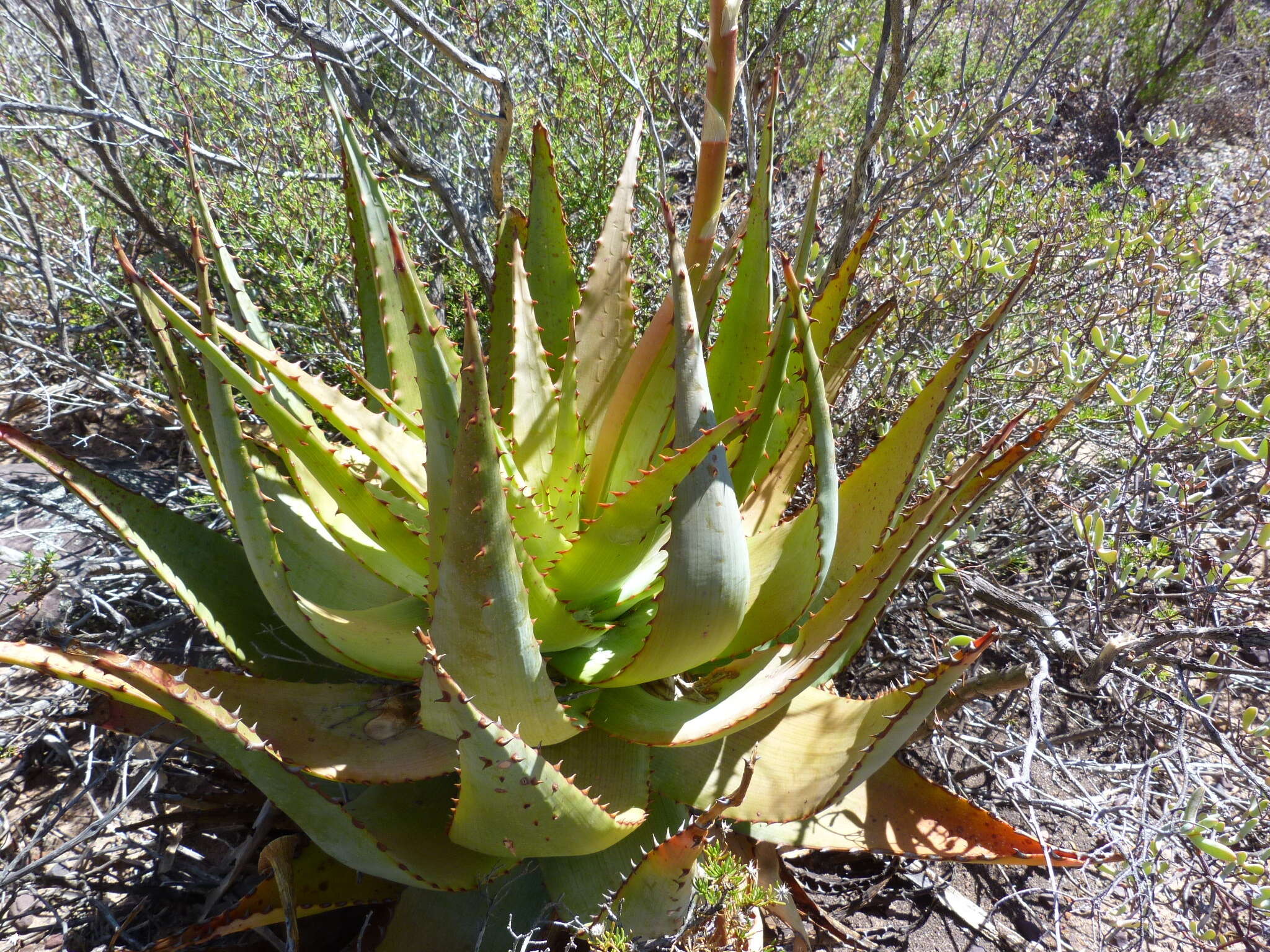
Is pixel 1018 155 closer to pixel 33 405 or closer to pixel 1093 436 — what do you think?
pixel 1093 436

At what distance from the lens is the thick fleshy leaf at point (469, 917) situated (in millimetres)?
1158

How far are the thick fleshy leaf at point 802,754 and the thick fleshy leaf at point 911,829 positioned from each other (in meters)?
0.06

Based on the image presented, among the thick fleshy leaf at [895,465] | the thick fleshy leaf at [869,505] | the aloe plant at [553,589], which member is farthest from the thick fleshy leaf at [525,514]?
the thick fleshy leaf at [895,465]

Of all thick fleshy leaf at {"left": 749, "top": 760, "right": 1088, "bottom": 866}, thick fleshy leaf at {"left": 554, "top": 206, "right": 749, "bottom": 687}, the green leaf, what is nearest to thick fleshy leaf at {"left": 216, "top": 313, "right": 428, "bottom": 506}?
thick fleshy leaf at {"left": 554, "top": 206, "right": 749, "bottom": 687}

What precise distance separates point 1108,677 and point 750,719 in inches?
38.8

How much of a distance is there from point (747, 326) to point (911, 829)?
2.95ft

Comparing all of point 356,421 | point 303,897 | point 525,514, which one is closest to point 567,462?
point 525,514

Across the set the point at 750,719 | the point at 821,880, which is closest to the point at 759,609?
the point at 750,719

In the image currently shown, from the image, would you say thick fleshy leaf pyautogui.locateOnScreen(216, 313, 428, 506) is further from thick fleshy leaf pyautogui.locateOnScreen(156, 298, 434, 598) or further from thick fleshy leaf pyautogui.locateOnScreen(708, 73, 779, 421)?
thick fleshy leaf pyautogui.locateOnScreen(708, 73, 779, 421)

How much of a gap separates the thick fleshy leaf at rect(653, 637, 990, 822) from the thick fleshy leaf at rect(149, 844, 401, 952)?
1.61 feet

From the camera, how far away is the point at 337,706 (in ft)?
Answer: 4.00

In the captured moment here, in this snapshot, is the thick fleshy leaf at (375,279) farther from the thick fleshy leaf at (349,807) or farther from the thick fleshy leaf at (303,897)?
the thick fleshy leaf at (303,897)

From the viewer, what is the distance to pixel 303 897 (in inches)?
45.5

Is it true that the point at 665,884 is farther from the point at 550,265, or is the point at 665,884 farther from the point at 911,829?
the point at 550,265
